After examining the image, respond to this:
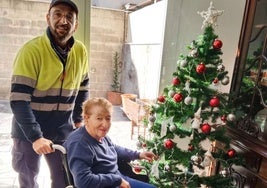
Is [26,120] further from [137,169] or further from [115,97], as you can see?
[115,97]

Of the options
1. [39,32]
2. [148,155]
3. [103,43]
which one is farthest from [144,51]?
[148,155]

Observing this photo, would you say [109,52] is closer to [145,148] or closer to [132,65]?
[132,65]

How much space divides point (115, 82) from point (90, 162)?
13.9 ft

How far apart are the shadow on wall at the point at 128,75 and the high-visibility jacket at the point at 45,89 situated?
338cm

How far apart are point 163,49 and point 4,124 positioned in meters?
2.76

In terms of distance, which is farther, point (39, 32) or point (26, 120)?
point (39, 32)

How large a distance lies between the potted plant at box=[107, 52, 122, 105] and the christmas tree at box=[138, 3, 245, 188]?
379 cm

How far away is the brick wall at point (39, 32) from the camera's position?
459 centimetres

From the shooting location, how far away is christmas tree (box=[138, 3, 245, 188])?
1.36 meters

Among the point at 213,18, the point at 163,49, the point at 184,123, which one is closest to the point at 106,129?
the point at 184,123

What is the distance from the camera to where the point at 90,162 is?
4.23 feet

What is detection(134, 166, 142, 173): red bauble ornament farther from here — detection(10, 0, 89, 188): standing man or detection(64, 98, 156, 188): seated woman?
detection(10, 0, 89, 188): standing man

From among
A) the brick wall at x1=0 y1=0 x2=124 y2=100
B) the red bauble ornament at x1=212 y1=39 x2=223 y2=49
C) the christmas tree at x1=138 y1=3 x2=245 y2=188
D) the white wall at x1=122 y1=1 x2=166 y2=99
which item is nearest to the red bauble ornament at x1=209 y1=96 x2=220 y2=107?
the christmas tree at x1=138 y1=3 x2=245 y2=188

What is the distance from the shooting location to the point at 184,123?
1441 millimetres
